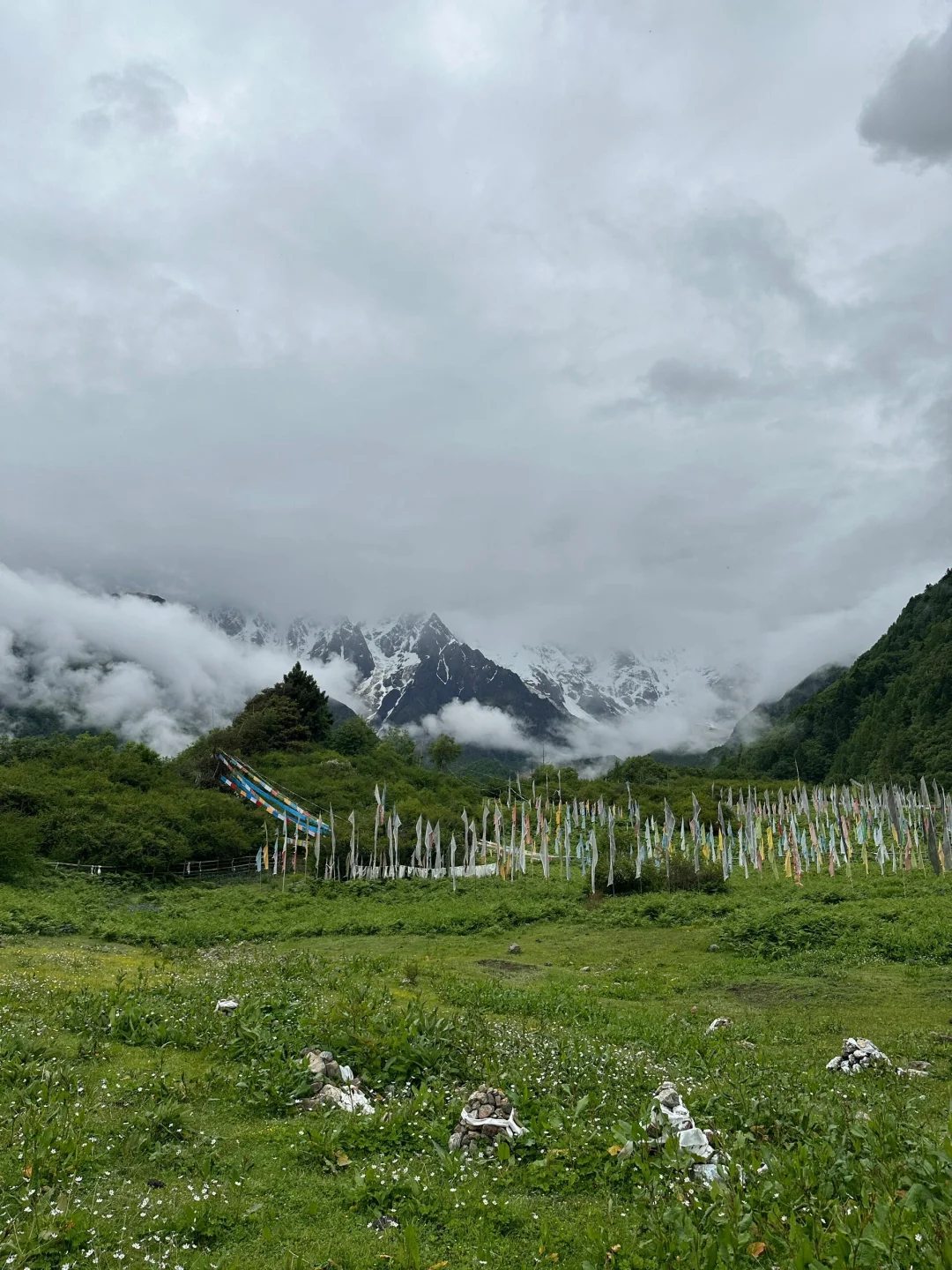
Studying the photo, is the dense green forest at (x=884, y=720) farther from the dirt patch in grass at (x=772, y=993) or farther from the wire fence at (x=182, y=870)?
the dirt patch in grass at (x=772, y=993)

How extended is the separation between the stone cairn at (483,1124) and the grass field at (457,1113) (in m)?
0.25

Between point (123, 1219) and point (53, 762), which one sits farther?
point (53, 762)

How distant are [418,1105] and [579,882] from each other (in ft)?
130

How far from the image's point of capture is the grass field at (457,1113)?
23.5 ft

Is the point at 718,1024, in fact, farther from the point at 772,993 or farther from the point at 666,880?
the point at 666,880

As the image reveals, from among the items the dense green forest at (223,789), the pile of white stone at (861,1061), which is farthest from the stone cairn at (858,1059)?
the dense green forest at (223,789)

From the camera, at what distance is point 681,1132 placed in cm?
952

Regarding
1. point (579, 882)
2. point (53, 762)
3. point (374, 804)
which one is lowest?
point (579, 882)

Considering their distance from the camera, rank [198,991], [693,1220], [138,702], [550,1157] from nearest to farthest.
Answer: [693,1220] → [550,1157] → [198,991] → [138,702]

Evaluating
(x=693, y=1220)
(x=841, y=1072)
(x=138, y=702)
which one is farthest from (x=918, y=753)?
(x=138, y=702)

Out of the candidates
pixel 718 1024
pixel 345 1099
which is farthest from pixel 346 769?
pixel 345 1099

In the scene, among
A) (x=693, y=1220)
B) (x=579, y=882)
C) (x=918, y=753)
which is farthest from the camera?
(x=918, y=753)

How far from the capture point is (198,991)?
57.6ft

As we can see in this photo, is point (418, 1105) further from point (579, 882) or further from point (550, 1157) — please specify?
point (579, 882)
